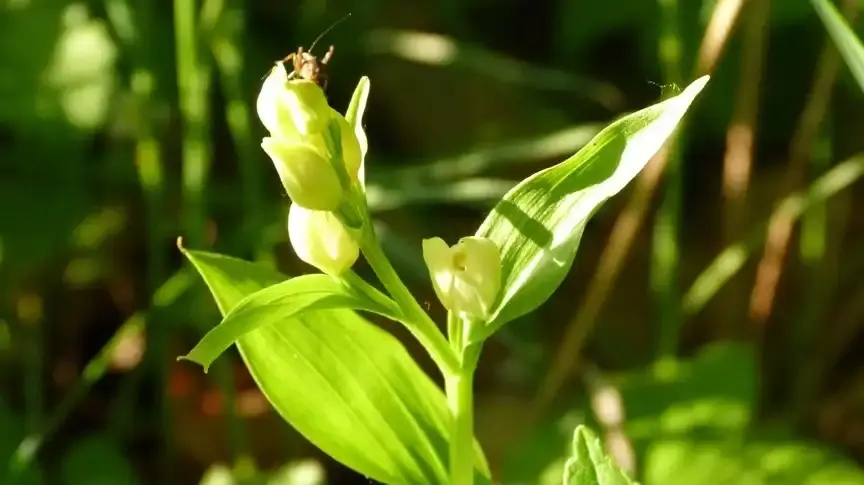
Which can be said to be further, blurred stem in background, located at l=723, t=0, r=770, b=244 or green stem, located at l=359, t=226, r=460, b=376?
blurred stem in background, located at l=723, t=0, r=770, b=244

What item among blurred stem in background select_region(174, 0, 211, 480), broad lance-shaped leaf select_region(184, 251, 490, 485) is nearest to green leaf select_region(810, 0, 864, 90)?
broad lance-shaped leaf select_region(184, 251, 490, 485)

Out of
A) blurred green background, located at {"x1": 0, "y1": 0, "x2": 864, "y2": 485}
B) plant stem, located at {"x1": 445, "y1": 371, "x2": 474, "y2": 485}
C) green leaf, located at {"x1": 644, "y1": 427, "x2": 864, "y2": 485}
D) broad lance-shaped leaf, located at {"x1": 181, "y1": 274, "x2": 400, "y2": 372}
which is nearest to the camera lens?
broad lance-shaped leaf, located at {"x1": 181, "y1": 274, "x2": 400, "y2": 372}

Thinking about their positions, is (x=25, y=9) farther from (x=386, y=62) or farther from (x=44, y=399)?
(x=386, y=62)

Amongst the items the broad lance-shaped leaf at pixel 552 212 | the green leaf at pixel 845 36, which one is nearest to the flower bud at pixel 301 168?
the broad lance-shaped leaf at pixel 552 212

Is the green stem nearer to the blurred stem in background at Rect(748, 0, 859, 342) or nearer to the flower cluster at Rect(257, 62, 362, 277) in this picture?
the flower cluster at Rect(257, 62, 362, 277)

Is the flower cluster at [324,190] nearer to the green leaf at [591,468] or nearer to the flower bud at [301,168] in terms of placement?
the flower bud at [301,168]

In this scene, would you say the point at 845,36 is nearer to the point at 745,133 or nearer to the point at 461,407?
the point at 461,407
